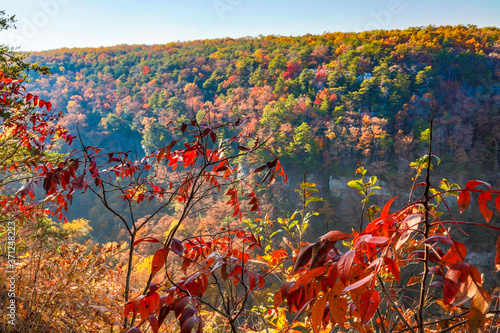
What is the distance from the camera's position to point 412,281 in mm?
723

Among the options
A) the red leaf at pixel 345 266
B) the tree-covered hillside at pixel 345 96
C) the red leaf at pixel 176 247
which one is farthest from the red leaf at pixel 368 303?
the tree-covered hillside at pixel 345 96

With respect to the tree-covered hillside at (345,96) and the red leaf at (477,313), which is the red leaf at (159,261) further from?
the tree-covered hillside at (345,96)

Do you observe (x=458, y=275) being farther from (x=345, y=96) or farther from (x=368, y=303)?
(x=345, y=96)

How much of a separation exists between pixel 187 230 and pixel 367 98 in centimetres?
1426

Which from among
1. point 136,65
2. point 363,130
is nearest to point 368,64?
point 363,130

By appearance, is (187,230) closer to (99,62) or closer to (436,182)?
(436,182)

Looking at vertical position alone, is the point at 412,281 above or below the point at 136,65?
below

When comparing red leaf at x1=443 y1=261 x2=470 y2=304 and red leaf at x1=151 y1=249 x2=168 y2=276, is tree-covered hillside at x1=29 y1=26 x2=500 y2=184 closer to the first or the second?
red leaf at x1=151 y1=249 x2=168 y2=276

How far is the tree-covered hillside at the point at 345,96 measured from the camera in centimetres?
1584

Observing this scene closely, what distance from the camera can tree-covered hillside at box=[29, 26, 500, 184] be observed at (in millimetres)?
15836

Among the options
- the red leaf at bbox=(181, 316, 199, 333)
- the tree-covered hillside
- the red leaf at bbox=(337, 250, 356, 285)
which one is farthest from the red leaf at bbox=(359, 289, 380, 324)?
the tree-covered hillside

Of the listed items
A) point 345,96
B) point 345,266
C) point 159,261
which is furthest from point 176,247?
point 345,96

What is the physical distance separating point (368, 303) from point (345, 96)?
1925 cm

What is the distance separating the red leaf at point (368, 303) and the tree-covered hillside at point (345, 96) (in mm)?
13654
